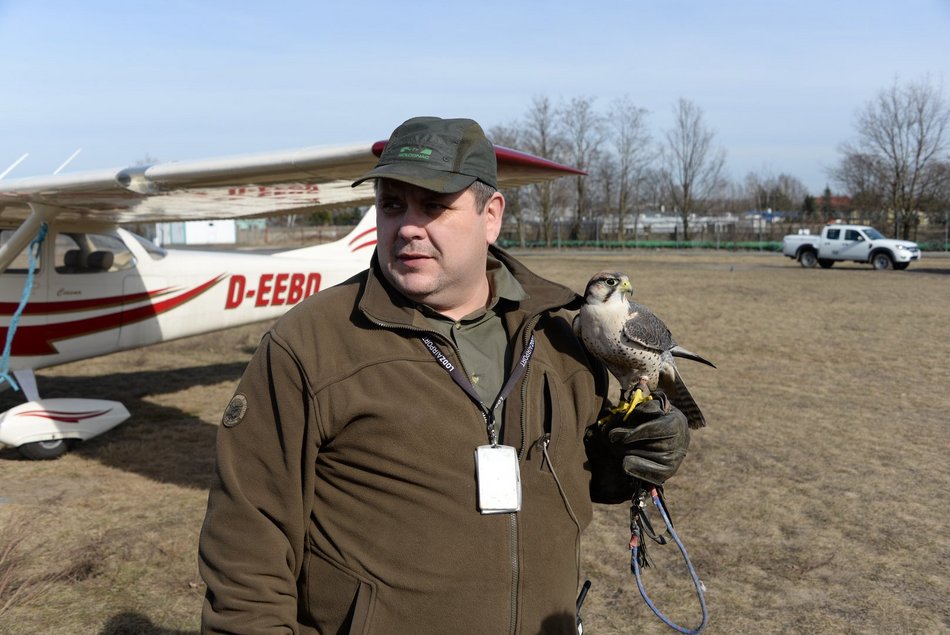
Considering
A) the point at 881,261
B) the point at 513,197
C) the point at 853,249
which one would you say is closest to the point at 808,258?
the point at 853,249

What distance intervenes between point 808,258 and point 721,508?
2761 centimetres

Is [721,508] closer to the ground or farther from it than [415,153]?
closer to the ground

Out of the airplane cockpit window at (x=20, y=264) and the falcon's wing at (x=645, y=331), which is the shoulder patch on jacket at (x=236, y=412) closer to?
A: the falcon's wing at (x=645, y=331)

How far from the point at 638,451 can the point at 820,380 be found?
27.1 ft

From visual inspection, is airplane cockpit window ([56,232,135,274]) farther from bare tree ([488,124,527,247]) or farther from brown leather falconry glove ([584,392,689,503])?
bare tree ([488,124,527,247])

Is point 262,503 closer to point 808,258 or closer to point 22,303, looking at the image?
point 22,303

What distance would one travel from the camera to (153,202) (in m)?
7.13

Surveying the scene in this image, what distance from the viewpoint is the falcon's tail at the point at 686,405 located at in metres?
2.45

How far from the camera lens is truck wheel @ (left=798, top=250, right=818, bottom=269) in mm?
30297

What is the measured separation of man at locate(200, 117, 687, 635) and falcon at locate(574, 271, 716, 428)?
27 cm

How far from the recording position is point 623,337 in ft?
6.90

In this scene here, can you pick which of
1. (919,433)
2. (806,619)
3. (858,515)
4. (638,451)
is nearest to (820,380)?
(919,433)

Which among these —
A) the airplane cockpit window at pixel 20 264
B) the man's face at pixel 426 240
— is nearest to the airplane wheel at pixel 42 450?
the airplane cockpit window at pixel 20 264

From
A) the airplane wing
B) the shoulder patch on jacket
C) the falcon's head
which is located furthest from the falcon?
the airplane wing
